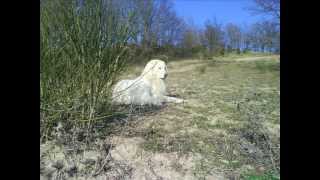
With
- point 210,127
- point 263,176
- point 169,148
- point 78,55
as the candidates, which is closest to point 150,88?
point 210,127

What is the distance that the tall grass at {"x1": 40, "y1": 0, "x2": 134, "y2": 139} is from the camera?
4059mm

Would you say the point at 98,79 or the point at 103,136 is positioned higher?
the point at 98,79

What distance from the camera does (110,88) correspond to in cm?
467

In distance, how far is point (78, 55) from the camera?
13.8 ft

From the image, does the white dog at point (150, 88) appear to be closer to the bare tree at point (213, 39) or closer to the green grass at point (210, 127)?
the green grass at point (210, 127)

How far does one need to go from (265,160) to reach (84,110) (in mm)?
2241

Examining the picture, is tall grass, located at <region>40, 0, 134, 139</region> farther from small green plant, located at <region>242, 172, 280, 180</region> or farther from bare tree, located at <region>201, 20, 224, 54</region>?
bare tree, located at <region>201, 20, 224, 54</region>

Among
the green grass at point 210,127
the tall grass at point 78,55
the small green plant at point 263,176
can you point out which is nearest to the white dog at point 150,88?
the green grass at point 210,127

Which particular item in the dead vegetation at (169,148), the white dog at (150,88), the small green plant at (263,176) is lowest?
the small green plant at (263,176)

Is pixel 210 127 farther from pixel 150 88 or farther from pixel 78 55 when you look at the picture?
pixel 78 55

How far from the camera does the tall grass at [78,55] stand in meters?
4.06
